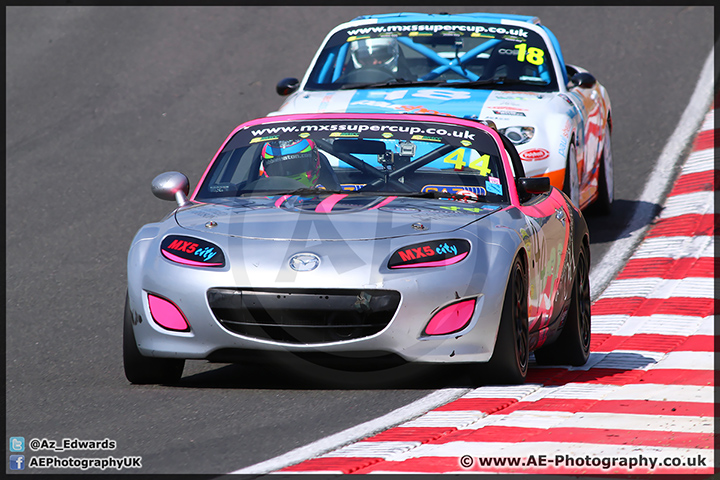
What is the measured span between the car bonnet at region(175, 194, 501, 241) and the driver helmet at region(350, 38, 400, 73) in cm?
458

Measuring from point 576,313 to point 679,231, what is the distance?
3908mm

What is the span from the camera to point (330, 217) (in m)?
5.87

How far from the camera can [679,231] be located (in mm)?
10609

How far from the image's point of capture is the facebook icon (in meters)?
4.57

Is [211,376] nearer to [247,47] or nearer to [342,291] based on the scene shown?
[342,291]

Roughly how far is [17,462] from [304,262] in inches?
60.7

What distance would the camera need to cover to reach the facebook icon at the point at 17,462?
4573mm

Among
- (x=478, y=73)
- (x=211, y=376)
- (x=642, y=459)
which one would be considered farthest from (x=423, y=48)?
(x=642, y=459)

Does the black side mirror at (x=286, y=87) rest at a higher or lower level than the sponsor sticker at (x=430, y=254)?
lower

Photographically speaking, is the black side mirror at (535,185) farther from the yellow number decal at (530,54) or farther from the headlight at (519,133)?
the yellow number decal at (530,54)

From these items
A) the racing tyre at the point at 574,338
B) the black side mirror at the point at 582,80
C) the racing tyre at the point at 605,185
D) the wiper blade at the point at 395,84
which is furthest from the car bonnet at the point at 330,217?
the racing tyre at the point at 605,185

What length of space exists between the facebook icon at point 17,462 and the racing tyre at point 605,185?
734 cm

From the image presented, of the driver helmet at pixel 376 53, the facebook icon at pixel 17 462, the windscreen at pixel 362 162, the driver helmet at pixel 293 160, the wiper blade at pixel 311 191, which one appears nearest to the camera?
the facebook icon at pixel 17 462

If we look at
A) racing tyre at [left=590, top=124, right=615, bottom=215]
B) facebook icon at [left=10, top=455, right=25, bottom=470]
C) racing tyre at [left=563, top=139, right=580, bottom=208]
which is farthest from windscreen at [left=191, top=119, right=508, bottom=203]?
racing tyre at [left=590, top=124, right=615, bottom=215]
